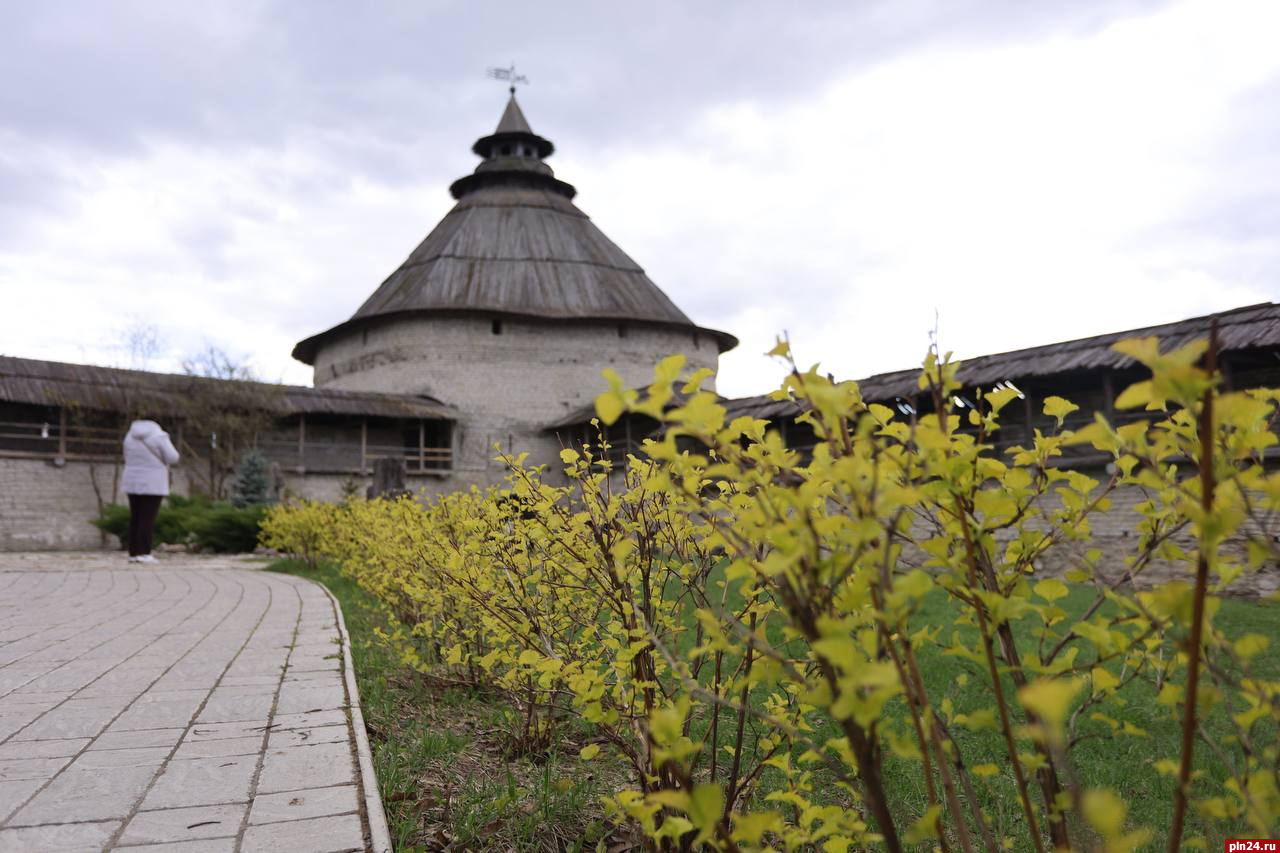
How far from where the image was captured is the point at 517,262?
27.1m

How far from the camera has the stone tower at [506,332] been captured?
966 inches

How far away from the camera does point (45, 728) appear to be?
9.21ft

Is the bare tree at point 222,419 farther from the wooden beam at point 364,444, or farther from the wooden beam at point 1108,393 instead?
the wooden beam at point 1108,393

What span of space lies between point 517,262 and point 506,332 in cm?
301

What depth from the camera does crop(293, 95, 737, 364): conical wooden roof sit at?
25531 millimetres

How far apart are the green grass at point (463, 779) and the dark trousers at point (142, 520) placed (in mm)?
7681

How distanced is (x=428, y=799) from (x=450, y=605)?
1678mm

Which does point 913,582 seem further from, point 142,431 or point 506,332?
point 506,332

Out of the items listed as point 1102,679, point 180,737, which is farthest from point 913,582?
point 180,737

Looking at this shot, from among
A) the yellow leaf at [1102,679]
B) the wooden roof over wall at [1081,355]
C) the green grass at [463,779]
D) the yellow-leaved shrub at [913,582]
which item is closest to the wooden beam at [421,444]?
the wooden roof over wall at [1081,355]

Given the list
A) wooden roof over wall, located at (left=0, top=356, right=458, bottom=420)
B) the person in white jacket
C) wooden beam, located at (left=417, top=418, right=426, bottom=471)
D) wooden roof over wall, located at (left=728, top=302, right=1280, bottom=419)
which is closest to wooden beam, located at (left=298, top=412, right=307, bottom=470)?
wooden roof over wall, located at (left=0, top=356, right=458, bottom=420)

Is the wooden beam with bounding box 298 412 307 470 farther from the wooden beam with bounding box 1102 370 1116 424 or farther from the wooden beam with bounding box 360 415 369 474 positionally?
the wooden beam with bounding box 1102 370 1116 424

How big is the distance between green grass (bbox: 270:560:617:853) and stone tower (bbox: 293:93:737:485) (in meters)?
20.2

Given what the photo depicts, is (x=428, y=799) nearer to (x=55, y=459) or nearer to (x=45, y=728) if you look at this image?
(x=45, y=728)
